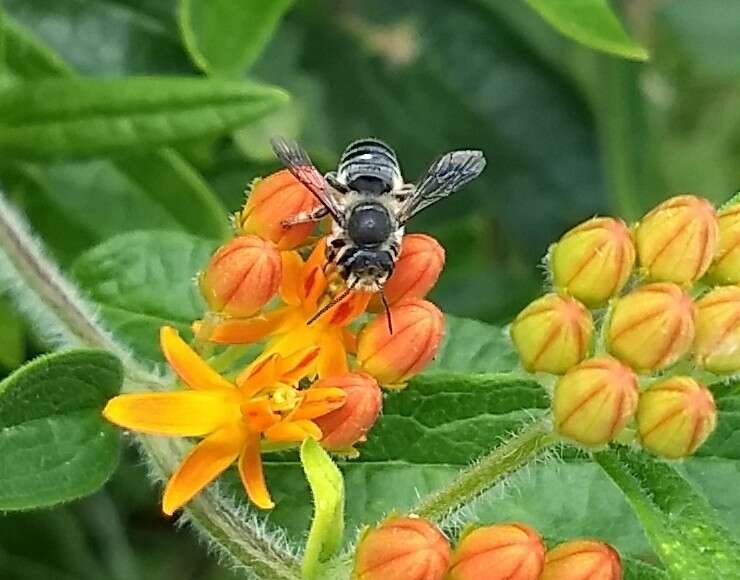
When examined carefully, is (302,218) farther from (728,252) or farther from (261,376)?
(728,252)

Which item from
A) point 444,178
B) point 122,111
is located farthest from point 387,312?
point 122,111

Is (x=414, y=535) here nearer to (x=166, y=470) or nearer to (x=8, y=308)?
(x=166, y=470)

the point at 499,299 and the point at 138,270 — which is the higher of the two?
the point at 138,270

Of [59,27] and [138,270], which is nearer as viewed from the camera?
[138,270]

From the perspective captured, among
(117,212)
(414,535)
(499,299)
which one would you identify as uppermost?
(414,535)

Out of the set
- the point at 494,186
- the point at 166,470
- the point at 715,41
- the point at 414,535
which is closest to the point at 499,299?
the point at 494,186

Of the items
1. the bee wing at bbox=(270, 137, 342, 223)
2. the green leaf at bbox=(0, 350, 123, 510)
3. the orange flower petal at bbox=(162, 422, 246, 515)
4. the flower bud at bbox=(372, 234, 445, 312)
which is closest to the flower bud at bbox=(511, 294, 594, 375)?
the flower bud at bbox=(372, 234, 445, 312)

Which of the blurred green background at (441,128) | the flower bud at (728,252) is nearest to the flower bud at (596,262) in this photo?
the flower bud at (728,252)

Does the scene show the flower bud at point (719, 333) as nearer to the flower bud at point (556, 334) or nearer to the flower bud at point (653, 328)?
the flower bud at point (653, 328)
